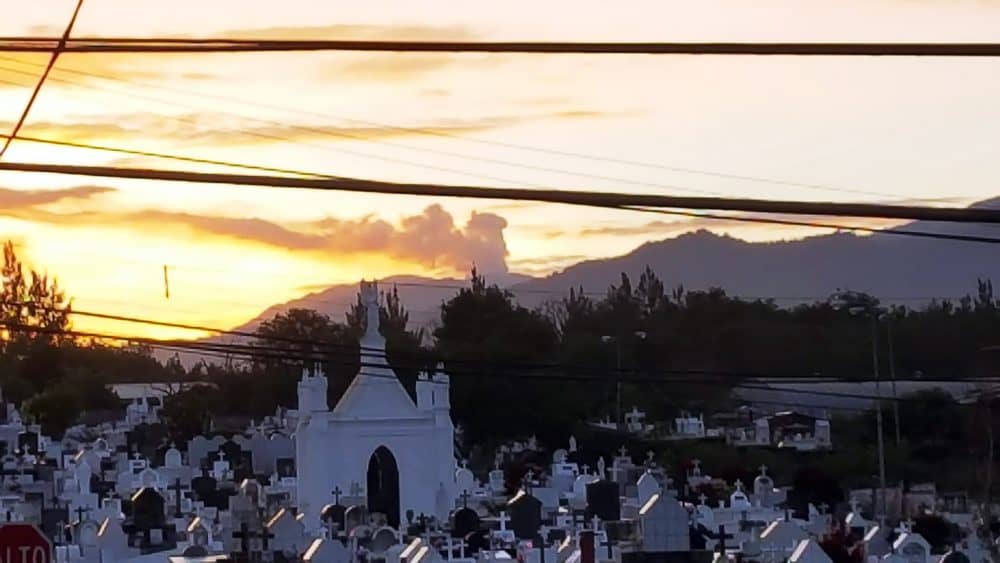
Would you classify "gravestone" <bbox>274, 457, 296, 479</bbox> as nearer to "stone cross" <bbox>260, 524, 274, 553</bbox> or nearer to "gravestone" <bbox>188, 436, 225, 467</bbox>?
"gravestone" <bbox>188, 436, 225, 467</bbox>

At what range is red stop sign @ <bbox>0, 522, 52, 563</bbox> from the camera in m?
9.63

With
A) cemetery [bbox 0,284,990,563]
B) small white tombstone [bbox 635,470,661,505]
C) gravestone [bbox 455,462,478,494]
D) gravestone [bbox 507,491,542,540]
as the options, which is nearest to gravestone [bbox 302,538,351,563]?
cemetery [bbox 0,284,990,563]

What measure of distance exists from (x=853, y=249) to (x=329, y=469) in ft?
387

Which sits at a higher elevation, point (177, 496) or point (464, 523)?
point (177, 496)

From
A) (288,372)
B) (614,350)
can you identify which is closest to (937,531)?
(614,350)

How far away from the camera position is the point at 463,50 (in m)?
8.55

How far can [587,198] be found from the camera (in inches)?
332

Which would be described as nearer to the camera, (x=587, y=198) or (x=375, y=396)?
(x=587, y=198)

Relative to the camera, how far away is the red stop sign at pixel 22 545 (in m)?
9.63

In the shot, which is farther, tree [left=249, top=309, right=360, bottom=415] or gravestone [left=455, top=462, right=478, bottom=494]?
tree [left=249, top=309, right=360, bottom=415]

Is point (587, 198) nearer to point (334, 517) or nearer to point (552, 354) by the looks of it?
point (334, 517)

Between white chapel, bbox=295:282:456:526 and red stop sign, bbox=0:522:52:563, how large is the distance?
1041 inches

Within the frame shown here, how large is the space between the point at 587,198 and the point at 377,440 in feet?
98.4

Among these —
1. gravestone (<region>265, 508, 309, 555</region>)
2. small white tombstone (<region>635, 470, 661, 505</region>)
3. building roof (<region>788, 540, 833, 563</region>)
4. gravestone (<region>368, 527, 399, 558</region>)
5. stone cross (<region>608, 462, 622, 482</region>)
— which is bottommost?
building roof (<region>788, 540, 833, 563</region>)
